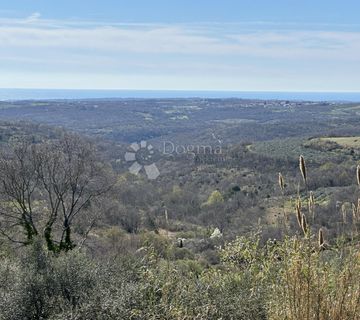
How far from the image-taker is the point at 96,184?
15438 mm

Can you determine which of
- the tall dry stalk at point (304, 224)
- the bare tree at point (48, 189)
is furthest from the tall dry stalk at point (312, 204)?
the bare tree at point (48, 189)

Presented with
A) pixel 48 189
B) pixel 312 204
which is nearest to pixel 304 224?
pixel 312 204

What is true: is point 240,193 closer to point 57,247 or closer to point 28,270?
point 57,247

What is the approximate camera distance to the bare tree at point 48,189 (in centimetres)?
1400

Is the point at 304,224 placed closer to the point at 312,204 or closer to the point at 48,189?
the point at 312,204

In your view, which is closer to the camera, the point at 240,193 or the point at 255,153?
the point at 240,193

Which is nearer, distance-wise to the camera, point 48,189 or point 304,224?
point 304,224

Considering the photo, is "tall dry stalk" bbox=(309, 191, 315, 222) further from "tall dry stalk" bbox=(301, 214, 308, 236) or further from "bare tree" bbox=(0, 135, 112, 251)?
"bare tree" bbox=(0, 135, 112, 251)

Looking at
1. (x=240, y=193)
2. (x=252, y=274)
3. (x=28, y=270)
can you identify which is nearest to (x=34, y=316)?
(x=28, y=270)

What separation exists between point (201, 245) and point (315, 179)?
19393 mm

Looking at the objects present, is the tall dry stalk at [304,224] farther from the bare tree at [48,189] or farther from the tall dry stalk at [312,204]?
the bare tree at [48,189]

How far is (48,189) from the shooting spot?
14516mm

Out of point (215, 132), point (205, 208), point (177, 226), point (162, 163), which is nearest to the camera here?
point (177, 226)

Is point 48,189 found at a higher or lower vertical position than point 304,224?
lower
